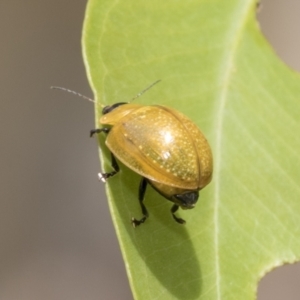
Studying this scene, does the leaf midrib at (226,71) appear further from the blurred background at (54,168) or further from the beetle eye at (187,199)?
the blurred background at (54,168)

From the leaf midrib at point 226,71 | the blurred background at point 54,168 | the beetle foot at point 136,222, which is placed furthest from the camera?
the blurred background at point 54,168

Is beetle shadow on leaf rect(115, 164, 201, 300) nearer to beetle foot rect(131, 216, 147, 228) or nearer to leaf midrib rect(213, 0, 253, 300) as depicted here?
beetle foot rect(131, 216, 147, 228)

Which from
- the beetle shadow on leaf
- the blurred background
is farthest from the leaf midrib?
the blurred background

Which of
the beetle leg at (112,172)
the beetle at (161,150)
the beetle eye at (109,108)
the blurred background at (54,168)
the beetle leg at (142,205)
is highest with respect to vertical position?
the beetle eye at (109,108)

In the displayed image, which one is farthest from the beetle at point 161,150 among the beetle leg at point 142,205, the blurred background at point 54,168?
the blurred background at point 54,168

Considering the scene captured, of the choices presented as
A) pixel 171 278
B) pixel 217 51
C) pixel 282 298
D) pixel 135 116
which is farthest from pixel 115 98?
pixel 282 298

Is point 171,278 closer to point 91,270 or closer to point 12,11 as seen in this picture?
point 91,270
